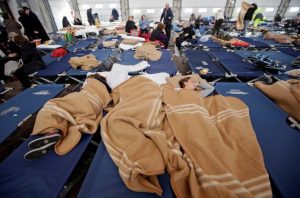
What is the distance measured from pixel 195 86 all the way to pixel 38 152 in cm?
185

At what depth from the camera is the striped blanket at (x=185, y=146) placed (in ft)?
3.36

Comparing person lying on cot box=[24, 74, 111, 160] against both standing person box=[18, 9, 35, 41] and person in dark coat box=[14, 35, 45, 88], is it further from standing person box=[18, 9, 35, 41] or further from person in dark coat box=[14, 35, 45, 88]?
standing person box=[18, 9, 35, 41]

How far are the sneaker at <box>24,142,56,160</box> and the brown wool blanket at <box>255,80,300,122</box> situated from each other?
2650 mm

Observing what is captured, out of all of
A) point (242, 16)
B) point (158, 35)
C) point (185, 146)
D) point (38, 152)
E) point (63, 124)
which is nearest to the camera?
point (185, 146)

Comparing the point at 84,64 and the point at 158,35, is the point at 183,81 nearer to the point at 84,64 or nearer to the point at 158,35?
the point at 84,64

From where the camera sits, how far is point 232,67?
326 centimetres

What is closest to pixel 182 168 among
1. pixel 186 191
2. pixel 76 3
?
pixel 186 191

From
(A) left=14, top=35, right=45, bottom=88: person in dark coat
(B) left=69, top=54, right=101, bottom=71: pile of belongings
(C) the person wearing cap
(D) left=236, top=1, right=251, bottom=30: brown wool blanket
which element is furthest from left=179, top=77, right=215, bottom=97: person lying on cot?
(D) left=236, top=1, right=251, bottom=30: brown wool blanket

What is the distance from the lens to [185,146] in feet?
4.04

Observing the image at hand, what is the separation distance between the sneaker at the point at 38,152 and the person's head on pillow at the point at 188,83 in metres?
1.57

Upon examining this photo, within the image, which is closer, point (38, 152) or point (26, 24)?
point (38, 152)

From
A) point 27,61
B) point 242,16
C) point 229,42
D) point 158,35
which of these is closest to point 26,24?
point 27,61

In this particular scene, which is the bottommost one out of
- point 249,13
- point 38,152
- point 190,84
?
point 38,152

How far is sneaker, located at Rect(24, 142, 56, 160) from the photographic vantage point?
1324 millimetres
